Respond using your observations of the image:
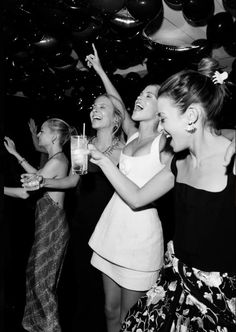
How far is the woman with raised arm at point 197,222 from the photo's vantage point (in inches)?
50.2

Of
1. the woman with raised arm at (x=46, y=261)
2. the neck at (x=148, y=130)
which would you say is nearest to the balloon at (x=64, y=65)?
the woman with raised arm at (x=46, y=261)

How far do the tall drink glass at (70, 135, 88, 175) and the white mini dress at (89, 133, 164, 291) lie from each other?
16.2 inches

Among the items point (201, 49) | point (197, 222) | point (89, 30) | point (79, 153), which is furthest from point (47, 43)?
point (197, 222)

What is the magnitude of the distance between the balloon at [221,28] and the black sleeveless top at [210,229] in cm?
249

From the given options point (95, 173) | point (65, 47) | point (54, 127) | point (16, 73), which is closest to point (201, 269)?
point (95, 173)

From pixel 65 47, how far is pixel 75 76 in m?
1.49

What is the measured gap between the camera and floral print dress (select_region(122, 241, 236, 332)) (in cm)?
124

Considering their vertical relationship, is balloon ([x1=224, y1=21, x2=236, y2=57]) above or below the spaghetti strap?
above

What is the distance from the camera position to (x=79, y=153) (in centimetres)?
179

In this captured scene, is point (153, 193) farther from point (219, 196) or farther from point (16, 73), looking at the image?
point (16, 73)

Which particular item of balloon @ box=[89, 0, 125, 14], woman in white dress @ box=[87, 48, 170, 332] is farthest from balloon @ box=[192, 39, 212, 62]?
woman in white dress @ box=[87, 48, 170, 332]

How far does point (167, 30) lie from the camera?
452cm

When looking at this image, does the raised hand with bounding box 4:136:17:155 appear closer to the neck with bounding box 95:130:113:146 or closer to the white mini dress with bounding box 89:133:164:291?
the neck with bounding box 95:130:113:146

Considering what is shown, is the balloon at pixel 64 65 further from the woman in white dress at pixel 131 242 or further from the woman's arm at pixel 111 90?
→ the woman in white dress at pixel 131 242
